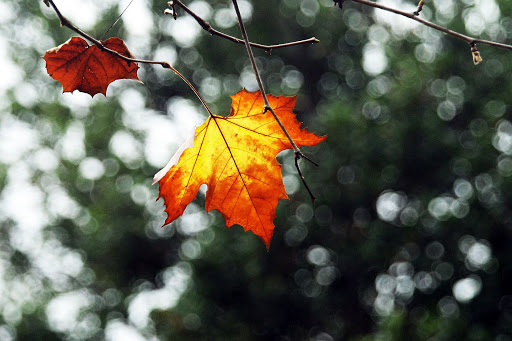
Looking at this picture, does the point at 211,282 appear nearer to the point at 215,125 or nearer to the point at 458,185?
the point at 458,185

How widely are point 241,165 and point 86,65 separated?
215 mm

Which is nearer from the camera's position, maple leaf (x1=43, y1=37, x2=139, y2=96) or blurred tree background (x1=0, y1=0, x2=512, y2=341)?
maple leaf (x1=43, y1=37, x2=139, y2=96)

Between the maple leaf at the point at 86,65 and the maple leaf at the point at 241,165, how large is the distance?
0.39ft

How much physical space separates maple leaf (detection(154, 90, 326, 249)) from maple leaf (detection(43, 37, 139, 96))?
0.12 meters

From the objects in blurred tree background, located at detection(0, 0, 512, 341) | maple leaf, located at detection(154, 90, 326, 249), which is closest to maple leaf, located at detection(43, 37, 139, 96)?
maple leaf, located at detection(154, 90, 326, 249)

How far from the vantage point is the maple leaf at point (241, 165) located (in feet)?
1.90

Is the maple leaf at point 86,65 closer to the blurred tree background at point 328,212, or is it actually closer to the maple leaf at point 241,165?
the maple leaf at point 241,165

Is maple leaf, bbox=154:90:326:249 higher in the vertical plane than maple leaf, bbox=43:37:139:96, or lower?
lower

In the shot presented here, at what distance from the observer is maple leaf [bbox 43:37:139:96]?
545mm

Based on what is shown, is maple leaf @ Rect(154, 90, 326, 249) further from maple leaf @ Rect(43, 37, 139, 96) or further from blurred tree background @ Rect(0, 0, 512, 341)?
blurred tree background @ Rect(0, 0, 512, 341)

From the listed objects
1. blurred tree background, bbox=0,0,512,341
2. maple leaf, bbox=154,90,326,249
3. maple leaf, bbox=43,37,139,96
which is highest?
blurred tree background, bbox=0,0,512,341

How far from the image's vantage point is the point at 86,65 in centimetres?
57

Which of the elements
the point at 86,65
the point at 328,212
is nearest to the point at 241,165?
the point at 86,65

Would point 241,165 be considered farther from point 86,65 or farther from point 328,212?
point 328,212
